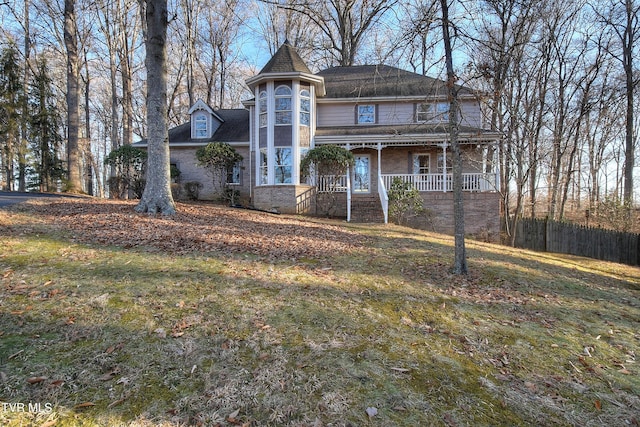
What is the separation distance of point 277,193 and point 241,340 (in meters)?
11.8

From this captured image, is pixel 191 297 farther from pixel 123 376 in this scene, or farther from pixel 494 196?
pixel 494 196

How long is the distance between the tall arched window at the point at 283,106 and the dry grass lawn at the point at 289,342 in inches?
402

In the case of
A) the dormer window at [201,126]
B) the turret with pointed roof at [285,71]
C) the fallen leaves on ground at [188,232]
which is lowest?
the fallen leaves on ground at [188,232]

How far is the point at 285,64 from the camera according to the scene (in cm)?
1517

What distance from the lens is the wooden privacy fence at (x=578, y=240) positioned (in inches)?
519

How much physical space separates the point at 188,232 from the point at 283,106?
9696 millimetres

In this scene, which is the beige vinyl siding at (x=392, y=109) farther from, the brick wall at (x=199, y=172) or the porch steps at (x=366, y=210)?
the brick wall at (x=199, y=172)

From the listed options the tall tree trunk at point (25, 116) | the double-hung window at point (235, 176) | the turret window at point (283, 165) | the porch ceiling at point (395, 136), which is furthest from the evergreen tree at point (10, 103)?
the porch ceiling at point (395, 136)

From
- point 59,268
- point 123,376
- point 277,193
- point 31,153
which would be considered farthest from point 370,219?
point 31,153

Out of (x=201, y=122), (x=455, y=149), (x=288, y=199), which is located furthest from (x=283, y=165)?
(x=455, y=149)

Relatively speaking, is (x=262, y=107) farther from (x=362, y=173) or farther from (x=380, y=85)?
(x=380, y=85)

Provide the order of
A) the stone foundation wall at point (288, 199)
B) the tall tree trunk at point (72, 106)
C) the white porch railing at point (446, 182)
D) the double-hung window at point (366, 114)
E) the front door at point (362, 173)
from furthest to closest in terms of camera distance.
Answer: the double-hung window at point (366, 114), the front door at point (362, 173), the stone foundation wall at point (288, 199), the white porch railing at point (446, 182), the tall tree trunk at point (72, 106)

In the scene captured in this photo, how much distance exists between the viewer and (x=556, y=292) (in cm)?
570

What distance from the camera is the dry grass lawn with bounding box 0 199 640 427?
2445 millimetres
